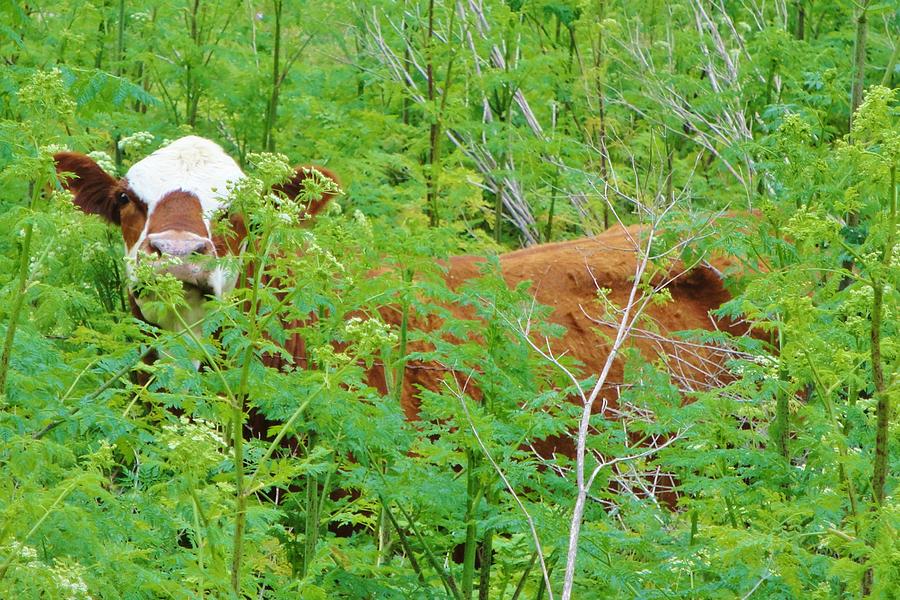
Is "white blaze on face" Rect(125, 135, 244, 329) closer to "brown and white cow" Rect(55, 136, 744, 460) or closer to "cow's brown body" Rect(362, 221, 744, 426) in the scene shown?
"brown and white cow" Rect(55, 136, 744, 460)

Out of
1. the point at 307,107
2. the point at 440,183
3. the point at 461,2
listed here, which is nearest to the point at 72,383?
the point at 440,183

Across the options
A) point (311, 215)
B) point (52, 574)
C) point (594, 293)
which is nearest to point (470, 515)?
point (52, 574)

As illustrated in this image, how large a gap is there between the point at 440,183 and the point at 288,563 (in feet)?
11.3

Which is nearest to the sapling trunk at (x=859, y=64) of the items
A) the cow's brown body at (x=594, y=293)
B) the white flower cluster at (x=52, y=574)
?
the cow's brown body at (x=594, y=293)

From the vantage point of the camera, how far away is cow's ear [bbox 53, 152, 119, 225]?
6.31m

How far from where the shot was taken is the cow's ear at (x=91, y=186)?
6.31 m

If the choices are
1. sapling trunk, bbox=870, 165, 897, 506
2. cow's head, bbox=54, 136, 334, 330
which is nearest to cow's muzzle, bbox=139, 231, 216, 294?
cow's head, bbox=54, 136, 334, 330

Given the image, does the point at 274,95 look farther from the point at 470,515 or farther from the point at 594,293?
the point at 470,515

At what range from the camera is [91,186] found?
249 inches

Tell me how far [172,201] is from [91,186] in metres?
0.63

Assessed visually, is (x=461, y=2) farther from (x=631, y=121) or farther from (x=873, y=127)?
(x=873, y=127)

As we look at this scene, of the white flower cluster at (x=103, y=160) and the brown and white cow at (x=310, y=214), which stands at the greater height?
the white flower cluster at (x=103, y=160)

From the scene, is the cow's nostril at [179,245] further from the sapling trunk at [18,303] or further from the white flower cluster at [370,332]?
the white flower cluster at [370,332]

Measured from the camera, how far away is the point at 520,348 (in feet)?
14.3
